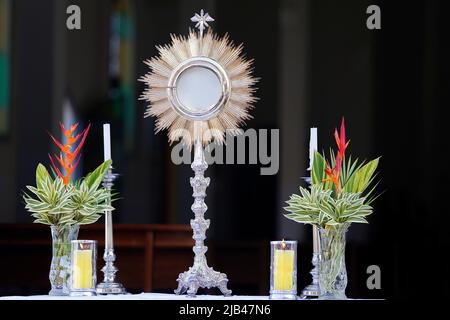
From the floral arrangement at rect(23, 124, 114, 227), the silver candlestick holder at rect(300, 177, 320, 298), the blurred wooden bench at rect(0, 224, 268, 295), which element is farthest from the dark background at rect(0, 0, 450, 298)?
the floral arrangement at rect(23, 124, 114, 227)

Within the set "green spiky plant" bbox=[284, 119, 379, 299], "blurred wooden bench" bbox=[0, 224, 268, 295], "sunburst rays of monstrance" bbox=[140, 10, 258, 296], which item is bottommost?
"blurred wooden bench" bbox=[0, 224, 268, 295]

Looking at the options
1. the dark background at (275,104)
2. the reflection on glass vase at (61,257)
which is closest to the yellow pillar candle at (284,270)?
the reflection on glass vase at (61,257)

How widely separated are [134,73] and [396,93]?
3.90ft

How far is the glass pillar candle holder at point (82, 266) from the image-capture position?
122 inches

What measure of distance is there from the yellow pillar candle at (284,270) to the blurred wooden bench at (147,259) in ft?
6.89

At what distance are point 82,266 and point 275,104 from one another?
2.28 m

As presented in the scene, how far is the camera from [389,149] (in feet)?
16.9

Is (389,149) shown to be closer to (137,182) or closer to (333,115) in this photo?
(333,115)

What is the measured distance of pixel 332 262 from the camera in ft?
10.2

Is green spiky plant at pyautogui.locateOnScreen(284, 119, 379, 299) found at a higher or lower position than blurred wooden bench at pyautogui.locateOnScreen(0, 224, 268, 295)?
higher

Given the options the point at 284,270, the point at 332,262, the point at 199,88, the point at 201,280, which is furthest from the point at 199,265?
the point at 199,88

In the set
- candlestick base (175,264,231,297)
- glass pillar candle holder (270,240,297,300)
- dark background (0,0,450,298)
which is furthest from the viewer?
dark background (0,0,450,298)

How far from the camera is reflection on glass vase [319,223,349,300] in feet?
10.2

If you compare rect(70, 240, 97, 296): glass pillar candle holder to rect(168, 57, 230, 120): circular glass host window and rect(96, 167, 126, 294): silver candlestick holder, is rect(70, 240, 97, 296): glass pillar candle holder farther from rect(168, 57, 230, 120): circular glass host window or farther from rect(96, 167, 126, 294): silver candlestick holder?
rect(168, 57, 230, 120): circular glass host window
